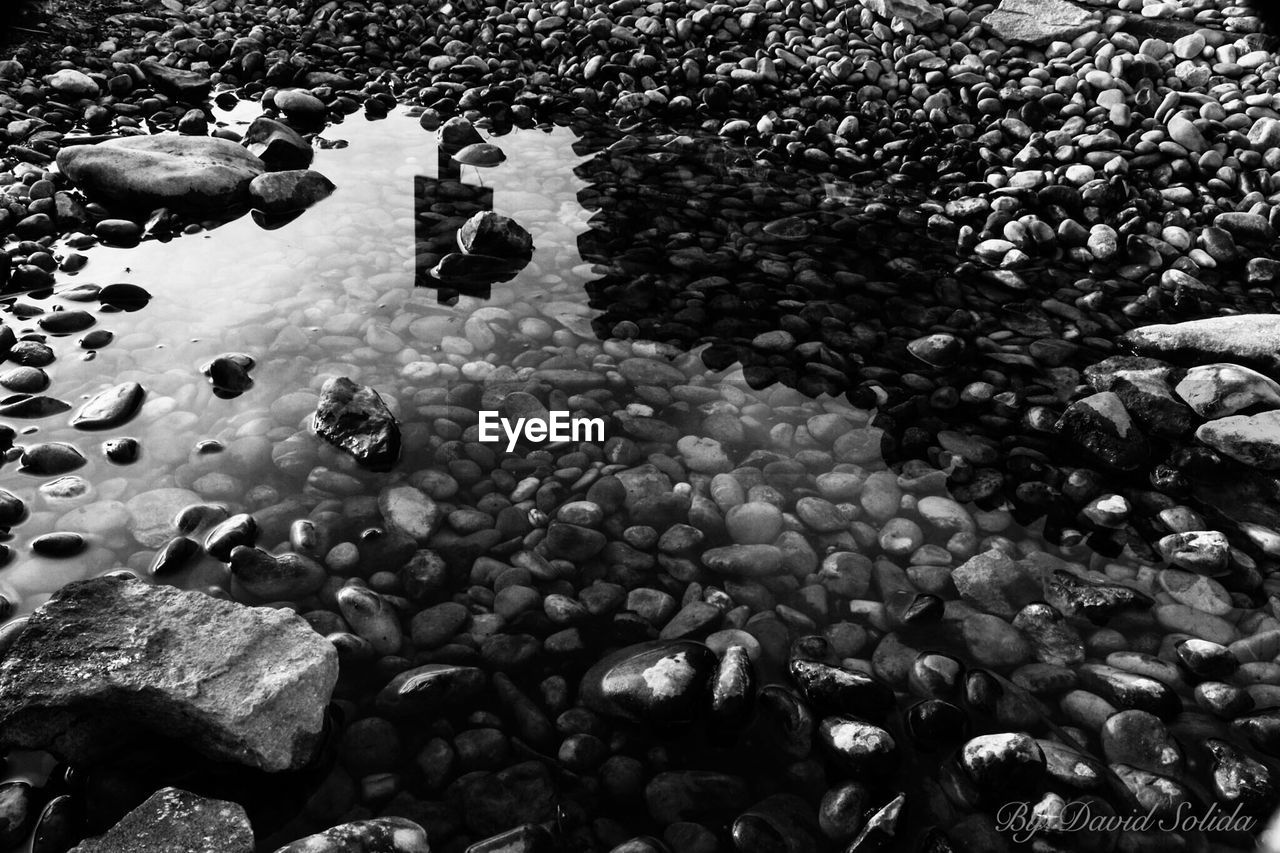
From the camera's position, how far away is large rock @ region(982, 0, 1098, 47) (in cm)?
567

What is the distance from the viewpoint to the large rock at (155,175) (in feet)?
13.6

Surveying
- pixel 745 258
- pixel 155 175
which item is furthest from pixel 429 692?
pixel 155 175

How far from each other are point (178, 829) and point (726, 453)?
1885 millimetres

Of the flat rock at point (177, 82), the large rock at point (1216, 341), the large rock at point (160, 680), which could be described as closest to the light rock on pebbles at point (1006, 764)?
the large rock at point (160, 680)

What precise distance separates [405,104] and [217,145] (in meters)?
1.47

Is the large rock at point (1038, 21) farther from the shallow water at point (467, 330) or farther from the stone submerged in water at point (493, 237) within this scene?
the stone submerged in water at point (493, 237)

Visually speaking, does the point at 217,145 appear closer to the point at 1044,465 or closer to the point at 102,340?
the point at 102,340

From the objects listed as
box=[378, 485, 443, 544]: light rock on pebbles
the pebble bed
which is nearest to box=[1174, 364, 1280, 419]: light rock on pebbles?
the pebble bed

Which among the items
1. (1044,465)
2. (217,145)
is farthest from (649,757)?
(217,145)

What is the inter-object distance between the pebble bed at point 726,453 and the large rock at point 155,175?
0.15 metres

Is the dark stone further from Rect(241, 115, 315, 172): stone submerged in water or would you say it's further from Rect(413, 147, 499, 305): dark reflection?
Rect(241, 115, 315, 172): stone submerged in water

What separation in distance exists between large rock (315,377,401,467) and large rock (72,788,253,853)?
123cm

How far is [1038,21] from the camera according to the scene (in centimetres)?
576

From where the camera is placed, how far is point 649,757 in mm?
1974
